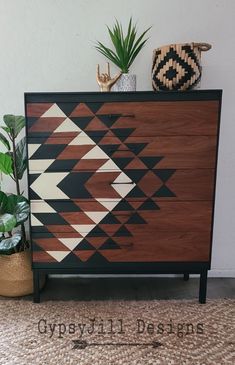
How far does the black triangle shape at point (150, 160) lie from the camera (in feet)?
4.73

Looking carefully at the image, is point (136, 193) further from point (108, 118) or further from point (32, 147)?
point (32, 147)

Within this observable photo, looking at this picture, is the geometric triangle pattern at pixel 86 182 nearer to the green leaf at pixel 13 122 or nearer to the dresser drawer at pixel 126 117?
the dresser drawer at pixel 126 117

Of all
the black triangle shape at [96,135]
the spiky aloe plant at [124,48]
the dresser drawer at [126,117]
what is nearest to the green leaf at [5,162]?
the dresser drawer at [126,117]

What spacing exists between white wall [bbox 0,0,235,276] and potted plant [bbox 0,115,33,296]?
1.09 feet

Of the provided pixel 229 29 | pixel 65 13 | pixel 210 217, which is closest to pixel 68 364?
pixel 210 217

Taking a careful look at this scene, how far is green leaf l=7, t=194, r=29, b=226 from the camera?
5.01 ft

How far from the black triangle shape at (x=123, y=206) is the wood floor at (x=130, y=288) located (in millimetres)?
564

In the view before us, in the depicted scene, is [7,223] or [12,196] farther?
[12,196]

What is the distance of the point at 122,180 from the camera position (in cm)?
146

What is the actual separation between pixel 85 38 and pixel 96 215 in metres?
1.08

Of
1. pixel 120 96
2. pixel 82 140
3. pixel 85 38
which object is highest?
pixel 85 38

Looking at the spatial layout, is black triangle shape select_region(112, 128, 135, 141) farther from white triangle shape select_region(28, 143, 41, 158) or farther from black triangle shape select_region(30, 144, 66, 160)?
white triangle shape select_region(28, 143, 41, 158)

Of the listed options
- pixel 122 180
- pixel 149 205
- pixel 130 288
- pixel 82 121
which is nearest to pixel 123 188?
pixel 122 180

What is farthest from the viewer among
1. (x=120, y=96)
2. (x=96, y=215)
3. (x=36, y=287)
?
(x=36, y=287)
